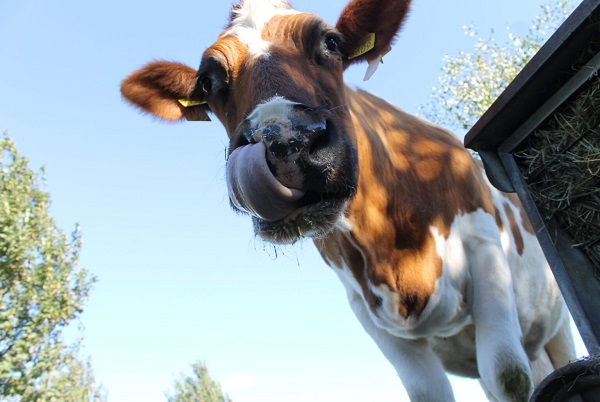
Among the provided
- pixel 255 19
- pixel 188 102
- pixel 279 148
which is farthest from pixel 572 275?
pixel 188 102

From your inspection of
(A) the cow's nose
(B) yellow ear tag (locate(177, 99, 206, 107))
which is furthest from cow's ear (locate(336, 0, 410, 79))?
(A) the cow's nose

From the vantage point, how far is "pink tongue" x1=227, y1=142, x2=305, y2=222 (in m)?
2.42

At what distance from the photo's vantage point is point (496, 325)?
3639mm

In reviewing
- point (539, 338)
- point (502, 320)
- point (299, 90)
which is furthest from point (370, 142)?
point (539, 338)

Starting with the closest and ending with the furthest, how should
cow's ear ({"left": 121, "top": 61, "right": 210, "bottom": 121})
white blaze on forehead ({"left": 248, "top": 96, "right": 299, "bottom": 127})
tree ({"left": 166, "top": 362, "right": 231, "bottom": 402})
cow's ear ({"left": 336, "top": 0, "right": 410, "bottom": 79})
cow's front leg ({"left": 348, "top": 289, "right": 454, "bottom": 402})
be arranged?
Result: white blaze on forehead ({"left": 248, "top": 96, "right": 299, "bottom": 127}) < cow's ear ({"left": 336, "top": 0, "right": 410, "bottom": 79}) < cow's front leg ({"left": 348, "top": 289, "right": 454, "bottom": 402}) < cow's ear ({"left": 121, "top": 61, "right": 210, "bottom": 121}) < tree ({"left": 166, "top": 362, "right": 231, "bottom": 402})

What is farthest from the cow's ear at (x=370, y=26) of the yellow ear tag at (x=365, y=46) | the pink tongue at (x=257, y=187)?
the pink tongue at (x=257, y=187)

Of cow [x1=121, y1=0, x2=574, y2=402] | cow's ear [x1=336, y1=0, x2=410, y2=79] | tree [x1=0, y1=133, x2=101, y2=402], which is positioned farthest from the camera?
tree [x1=0, y1=133, x2=101, y2=402]

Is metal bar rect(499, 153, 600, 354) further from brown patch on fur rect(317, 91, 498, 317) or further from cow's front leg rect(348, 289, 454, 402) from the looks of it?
cow's front leg rect(348, 289, 454, 402)

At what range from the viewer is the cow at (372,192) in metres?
2.64

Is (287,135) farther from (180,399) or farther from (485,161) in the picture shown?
(180,399)

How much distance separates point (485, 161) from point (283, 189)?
1.07m

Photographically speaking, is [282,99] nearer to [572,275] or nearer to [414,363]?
[572,275]

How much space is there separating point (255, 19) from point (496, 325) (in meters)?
2.53

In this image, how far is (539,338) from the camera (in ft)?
16.4
